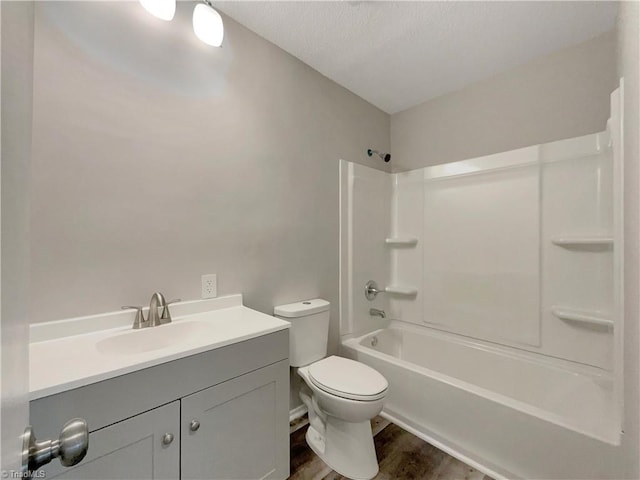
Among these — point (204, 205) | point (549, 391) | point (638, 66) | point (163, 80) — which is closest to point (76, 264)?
point (204, 205)

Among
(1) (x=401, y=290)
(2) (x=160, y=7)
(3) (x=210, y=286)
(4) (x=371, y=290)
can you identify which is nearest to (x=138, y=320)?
(3) (x=210, y=286)

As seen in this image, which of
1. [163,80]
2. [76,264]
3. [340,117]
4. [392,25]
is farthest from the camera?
[340,117]

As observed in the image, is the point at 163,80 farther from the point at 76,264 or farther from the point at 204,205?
the point at 76,264

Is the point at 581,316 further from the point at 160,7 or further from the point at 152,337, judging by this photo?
the point at 160,7

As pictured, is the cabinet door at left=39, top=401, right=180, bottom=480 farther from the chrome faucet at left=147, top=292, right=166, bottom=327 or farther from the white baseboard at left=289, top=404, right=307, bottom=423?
the white baseboard at left=289, top=404, right=307, bottom=423

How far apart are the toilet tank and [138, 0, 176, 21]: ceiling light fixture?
160 cm

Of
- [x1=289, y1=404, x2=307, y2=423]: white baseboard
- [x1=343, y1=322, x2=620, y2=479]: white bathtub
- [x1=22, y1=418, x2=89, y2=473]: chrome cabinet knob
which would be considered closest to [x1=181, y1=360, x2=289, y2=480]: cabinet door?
[x1=289, y1=404, x2=307, y2=423]: white baseboard


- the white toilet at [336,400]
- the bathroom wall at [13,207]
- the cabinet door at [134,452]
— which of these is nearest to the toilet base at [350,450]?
the white toilet at [336,400]

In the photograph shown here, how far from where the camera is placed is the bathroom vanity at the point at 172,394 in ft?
2.54

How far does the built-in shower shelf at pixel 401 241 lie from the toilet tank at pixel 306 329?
102 cm

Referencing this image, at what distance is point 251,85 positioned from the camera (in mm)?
1629

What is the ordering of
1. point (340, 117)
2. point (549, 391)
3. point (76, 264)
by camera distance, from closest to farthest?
1. point (76, 264)
2. point (549, 391)
3. point (340, 117)

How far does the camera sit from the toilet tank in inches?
65.0

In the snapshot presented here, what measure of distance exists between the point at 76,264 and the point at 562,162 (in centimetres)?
272
